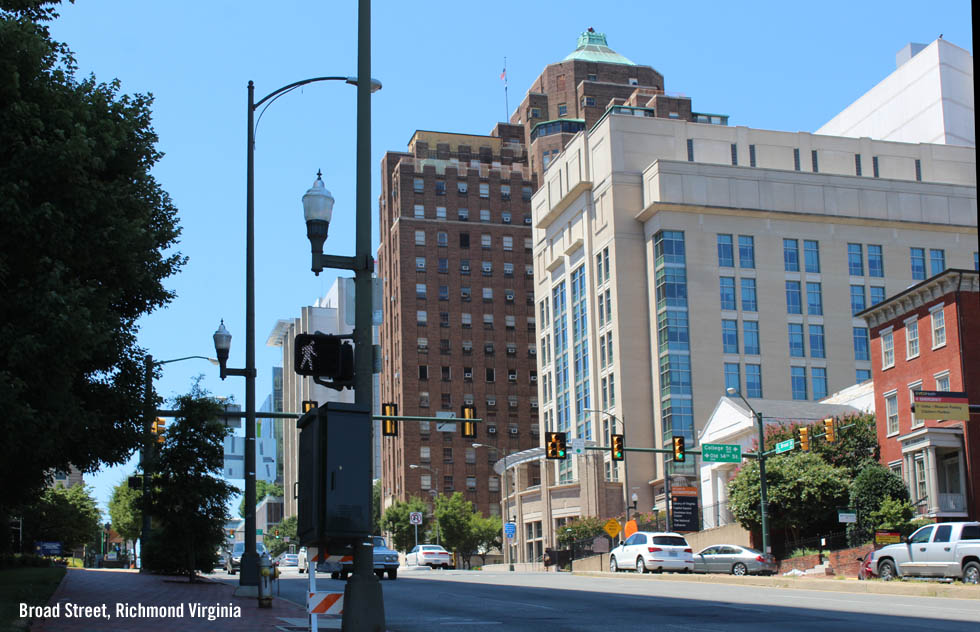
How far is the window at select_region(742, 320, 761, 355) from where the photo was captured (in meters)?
87.2

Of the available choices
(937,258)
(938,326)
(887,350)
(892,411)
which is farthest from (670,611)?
(937,258)

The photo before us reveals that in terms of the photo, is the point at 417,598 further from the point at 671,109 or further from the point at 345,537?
the point at 671,109

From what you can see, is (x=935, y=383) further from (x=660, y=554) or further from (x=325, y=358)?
(x=325, y=358)

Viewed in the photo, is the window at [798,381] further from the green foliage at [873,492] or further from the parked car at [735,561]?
the parked car at [735,561]

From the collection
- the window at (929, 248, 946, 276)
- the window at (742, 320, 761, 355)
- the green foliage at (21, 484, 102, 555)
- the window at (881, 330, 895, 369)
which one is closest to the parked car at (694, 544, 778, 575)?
the window at (881, 330, 895, 369)

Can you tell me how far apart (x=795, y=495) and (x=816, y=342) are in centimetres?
4165

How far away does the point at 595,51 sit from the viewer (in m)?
148

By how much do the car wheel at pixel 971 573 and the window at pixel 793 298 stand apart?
61767mm

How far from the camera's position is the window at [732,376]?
281ft

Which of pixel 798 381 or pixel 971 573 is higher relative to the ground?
pixel 798 381

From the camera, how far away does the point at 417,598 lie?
2495cm

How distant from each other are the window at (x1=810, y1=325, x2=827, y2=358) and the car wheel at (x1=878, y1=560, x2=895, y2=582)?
57.8 m

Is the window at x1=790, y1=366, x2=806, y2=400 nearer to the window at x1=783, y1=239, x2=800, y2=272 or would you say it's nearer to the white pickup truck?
the window at x1=783, y1=239, x2=800, y2=272

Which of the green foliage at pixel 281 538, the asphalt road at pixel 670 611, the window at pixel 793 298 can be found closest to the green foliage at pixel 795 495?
the asphalt road at pixel 670 611
